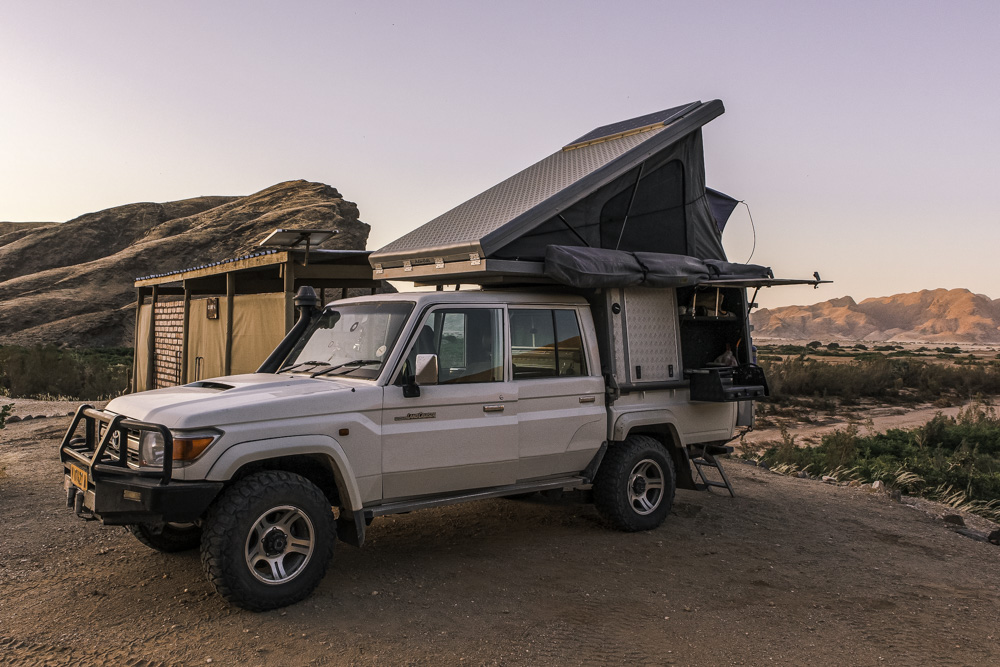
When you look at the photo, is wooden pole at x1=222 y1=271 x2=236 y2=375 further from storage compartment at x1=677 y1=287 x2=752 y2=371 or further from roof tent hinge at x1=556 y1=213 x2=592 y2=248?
storage compartment at x1=677 y1=287 x2=752 y2=371

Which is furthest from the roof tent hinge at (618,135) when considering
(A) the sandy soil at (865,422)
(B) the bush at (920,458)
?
(A) the sandy soil at (865,422)

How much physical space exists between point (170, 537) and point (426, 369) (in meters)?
2.38

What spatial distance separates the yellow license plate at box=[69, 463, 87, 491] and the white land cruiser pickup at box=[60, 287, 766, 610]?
0.03 meters

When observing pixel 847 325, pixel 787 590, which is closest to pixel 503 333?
pixel 787 590

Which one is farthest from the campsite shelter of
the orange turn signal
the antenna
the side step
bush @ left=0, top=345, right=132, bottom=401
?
the orange turn signal

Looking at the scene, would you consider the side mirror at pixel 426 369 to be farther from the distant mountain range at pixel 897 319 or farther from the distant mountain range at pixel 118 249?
the distant mountain range at pixel 897 319

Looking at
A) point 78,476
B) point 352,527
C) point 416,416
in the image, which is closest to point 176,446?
point 78,476

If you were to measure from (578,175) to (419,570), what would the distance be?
3.59 meters

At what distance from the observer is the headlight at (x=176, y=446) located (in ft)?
14.8

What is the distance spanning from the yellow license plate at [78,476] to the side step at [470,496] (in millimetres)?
1739

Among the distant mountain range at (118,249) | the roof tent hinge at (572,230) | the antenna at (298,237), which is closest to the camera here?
the roof tent hinge at (572,230)

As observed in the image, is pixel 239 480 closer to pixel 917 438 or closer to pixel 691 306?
pixel 691 306

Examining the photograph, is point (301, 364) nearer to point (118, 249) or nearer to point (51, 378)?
point (51, 378)

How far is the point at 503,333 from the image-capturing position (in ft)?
19.7
